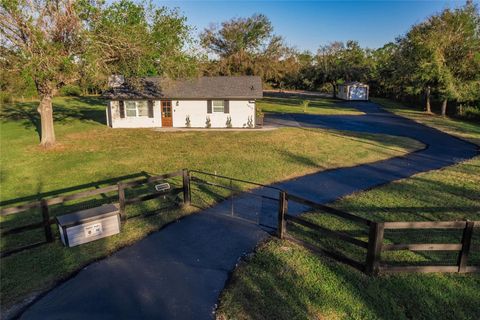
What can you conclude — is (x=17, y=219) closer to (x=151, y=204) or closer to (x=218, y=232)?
(x=151, y=204)

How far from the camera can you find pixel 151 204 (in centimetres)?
981

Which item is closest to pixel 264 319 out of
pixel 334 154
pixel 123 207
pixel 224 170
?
pixel 123 207

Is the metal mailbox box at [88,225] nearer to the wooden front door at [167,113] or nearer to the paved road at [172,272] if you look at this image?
the paved road at [172,272]

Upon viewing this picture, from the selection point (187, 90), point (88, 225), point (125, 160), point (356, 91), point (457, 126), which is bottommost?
point (125, 160)

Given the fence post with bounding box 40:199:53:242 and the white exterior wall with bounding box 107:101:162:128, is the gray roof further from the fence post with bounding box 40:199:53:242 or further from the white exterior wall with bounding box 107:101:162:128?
A: the fence post with bounding box 40:199:53:242

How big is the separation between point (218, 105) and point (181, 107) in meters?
2.99

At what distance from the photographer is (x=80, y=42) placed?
15953 millimetres

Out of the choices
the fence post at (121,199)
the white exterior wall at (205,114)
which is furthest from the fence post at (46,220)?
the white exterior wall at (205,114)

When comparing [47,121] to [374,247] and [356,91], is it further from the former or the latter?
[356,91]

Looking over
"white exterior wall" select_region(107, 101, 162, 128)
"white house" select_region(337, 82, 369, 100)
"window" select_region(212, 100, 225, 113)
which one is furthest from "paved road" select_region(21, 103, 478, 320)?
"white house" select_region(337, 82, 369, 100)

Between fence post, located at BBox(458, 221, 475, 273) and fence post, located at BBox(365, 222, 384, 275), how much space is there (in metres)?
1.61

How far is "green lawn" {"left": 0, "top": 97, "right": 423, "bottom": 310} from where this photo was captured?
673 centimetres

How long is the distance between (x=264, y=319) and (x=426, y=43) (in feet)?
112

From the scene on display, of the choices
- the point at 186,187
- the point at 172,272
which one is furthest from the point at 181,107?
the point at 172,272
